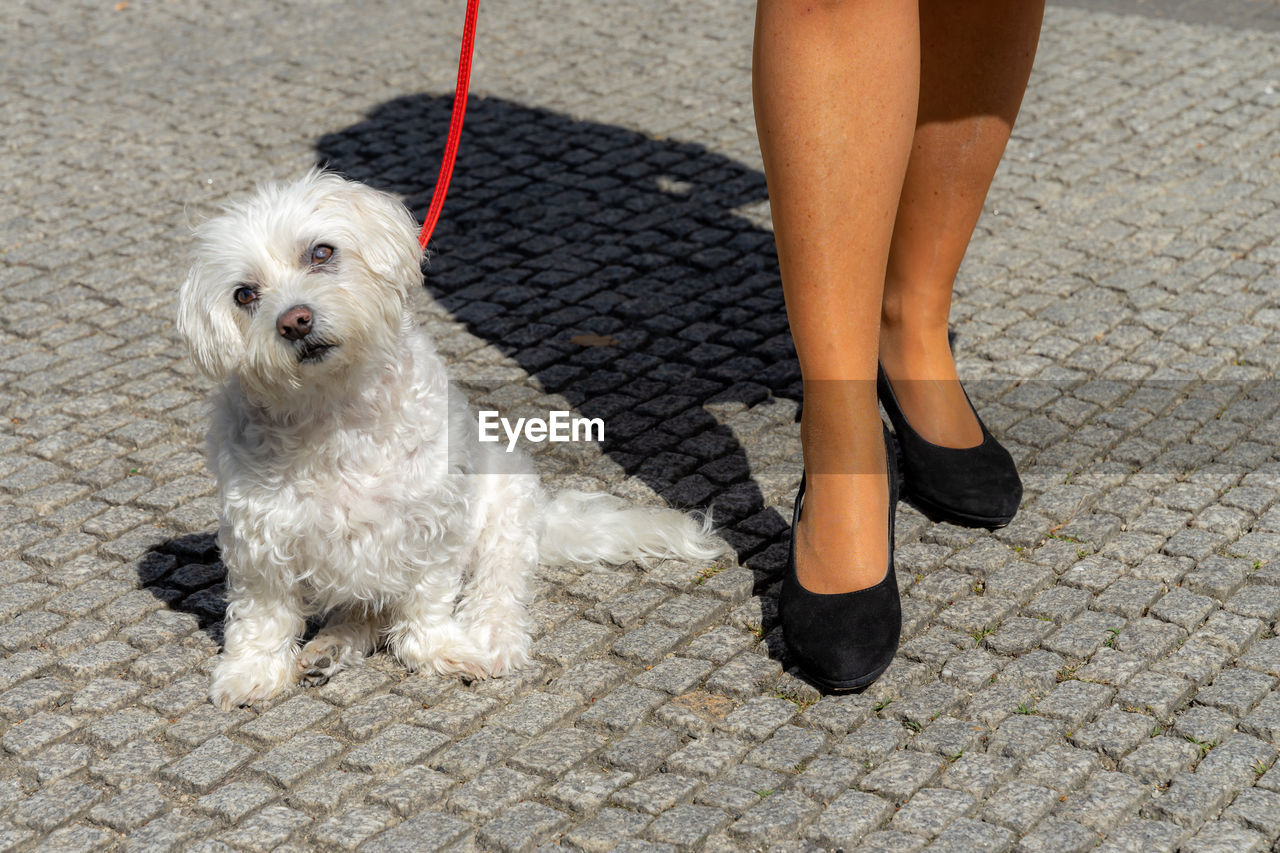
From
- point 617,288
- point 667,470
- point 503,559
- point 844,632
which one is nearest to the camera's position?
point 844,632

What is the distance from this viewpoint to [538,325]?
5152 millimetres

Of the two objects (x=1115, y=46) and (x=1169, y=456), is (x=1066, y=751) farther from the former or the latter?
(x=1115, y=46)

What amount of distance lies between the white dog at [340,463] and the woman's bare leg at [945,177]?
115cm

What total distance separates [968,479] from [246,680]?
1954mm

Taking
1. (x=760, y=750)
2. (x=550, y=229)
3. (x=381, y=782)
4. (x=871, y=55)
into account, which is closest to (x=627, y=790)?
(x=760, y=750)

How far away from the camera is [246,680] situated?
3277 millimetres

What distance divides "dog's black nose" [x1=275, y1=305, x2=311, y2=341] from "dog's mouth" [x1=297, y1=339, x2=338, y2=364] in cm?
2

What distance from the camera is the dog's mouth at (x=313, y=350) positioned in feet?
9.58

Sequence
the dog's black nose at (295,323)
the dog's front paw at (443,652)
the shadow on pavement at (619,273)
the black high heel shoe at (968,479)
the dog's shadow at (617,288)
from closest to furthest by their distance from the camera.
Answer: the dog's black nose at (295,323)
the dog's front paw at (443,652)
the black high heel shoe at (968,479)
the dog's shadow at (617,288)
the shadow on pavement at (619,273)

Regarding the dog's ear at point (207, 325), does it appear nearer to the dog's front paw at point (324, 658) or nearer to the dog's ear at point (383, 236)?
the dog's ear at point (383, 236)

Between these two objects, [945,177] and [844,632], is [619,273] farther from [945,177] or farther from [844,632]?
[844,632]

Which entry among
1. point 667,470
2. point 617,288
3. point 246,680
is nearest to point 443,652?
point 246,680

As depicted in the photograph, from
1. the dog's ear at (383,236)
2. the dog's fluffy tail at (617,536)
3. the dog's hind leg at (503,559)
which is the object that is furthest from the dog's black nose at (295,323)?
the dog's fluffy tail at (617,536)

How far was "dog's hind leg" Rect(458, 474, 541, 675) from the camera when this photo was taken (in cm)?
347
